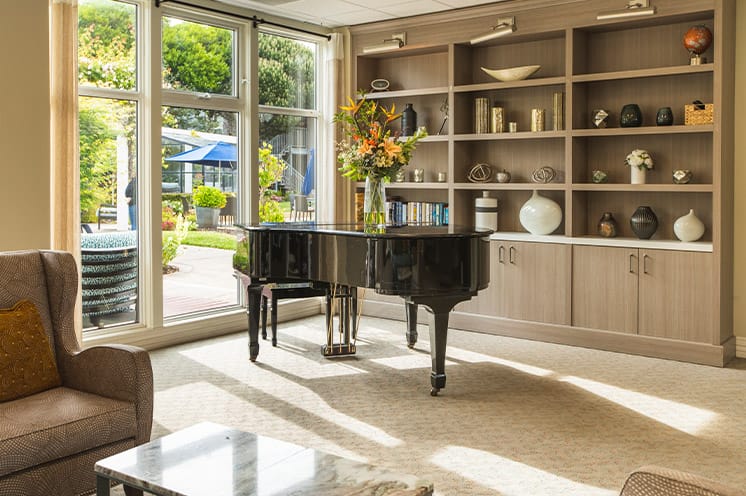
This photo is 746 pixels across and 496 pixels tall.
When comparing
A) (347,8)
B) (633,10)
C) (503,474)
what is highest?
(347,8)

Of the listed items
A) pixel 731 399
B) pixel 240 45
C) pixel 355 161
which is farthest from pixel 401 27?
pixel 731 399

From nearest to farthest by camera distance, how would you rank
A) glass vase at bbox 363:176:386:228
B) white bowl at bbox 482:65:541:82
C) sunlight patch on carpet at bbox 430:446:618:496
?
sunlight patch on carpet at bbox 430:446:618:496, glass vase at bbox 363:176:386:228, white bowl at bbox 482:65:541:82

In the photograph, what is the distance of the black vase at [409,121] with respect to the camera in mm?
7285

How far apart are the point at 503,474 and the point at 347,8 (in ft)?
14.8

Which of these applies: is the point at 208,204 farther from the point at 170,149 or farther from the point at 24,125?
the point at 24,125

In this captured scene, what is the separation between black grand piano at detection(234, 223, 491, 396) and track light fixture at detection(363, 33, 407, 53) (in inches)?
104

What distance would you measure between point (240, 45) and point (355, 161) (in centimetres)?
223

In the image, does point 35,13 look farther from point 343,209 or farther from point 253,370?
point 343,209

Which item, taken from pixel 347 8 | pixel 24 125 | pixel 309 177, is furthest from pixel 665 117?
pixel 24 125

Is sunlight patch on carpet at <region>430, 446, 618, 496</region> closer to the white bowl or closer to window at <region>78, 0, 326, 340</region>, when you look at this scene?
window at <region>78, 0, 326, 340</region>

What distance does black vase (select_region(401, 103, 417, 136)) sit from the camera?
7285 millimetres

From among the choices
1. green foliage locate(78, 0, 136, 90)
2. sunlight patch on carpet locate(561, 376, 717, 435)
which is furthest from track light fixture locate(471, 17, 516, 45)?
sunlight patch on carpet locate(561, 376, 717, 435)

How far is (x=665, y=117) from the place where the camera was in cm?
591

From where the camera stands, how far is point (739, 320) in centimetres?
590
